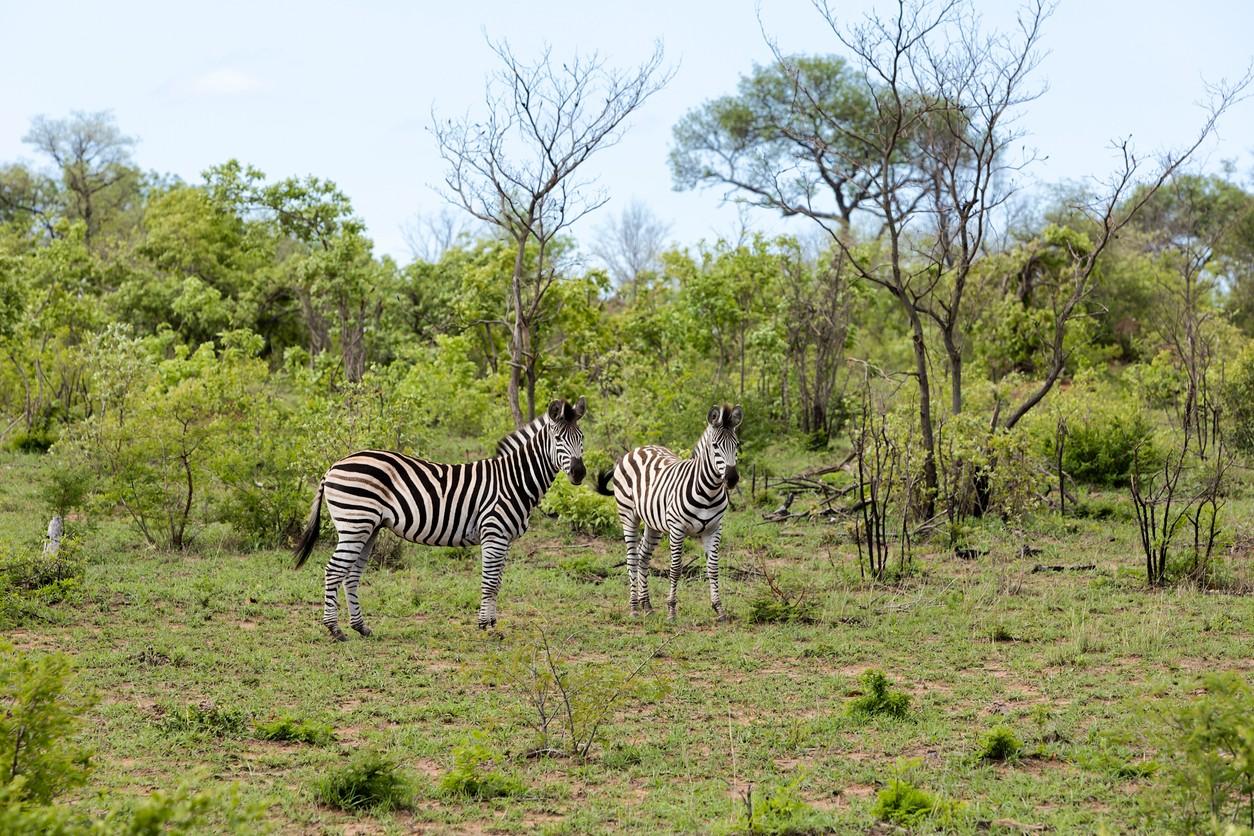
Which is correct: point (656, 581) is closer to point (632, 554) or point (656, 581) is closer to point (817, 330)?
point (632, 554)

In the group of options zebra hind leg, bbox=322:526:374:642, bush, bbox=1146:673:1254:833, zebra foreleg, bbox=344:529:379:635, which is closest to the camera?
bush, bbox=1146:673:1254:833

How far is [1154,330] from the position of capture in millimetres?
28969

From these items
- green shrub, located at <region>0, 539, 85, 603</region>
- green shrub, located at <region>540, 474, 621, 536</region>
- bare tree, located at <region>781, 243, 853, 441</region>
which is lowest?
green shrub, located at <region>0, 539, 85, 603</region>

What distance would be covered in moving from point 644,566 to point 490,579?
1524 millimetres

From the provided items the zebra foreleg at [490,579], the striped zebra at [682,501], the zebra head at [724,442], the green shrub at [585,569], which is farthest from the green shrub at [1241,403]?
the zebra foreleg at [490,579]

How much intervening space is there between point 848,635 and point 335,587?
162 inches

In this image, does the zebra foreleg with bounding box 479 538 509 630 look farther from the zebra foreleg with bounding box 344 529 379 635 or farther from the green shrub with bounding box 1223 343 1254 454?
the green shrub with bounding box 1223 343 1254 454

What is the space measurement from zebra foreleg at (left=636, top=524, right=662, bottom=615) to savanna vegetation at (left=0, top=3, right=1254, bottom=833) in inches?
13.5

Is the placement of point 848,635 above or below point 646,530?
below

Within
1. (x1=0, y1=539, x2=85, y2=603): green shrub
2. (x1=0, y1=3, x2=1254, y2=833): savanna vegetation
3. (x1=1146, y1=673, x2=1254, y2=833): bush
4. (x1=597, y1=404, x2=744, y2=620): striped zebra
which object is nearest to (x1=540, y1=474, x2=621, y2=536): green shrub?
(x1=0, y1=3, x2=1254, y2=833): savanna vegetation

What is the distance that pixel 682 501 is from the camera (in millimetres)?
10664

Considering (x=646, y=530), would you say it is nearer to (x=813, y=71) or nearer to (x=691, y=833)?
(x=691, y=833)

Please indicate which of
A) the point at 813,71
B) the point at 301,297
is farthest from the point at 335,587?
the point at 813,71

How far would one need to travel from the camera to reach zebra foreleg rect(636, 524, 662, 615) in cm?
1089
